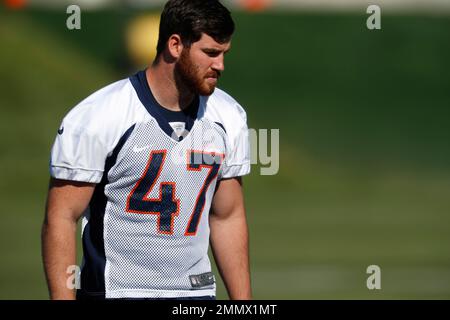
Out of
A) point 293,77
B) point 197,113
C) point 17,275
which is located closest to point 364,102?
point 293,77

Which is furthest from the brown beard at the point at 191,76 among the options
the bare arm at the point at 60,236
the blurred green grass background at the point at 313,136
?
the blurred green grass background at the point at 313,136

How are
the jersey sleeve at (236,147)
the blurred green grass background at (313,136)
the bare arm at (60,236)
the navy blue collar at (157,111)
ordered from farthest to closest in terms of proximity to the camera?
the blurred green grass background at (313,136)
the jersey sleeve at (236,147)
the navy blue collar at (157,111)
the bare arm at (60,236)

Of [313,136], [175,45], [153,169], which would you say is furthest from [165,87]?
[313,136]

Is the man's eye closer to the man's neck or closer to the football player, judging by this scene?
the football player

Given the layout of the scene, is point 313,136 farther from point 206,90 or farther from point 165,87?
point 206,90

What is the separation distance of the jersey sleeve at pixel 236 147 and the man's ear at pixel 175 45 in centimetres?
58

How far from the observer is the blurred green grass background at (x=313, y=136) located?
19.1 meters

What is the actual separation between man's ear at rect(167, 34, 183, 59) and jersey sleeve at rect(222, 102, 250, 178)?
0.58m

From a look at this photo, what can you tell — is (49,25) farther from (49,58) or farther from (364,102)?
(364,102)

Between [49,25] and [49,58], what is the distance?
2940 mm

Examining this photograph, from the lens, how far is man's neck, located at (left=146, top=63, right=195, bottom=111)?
7164 millimetres

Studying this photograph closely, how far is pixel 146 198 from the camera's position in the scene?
7.08m

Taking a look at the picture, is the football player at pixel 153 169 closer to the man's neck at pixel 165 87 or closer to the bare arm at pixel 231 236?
the man's neck at pixel 165 87

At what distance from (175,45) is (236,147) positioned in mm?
776
